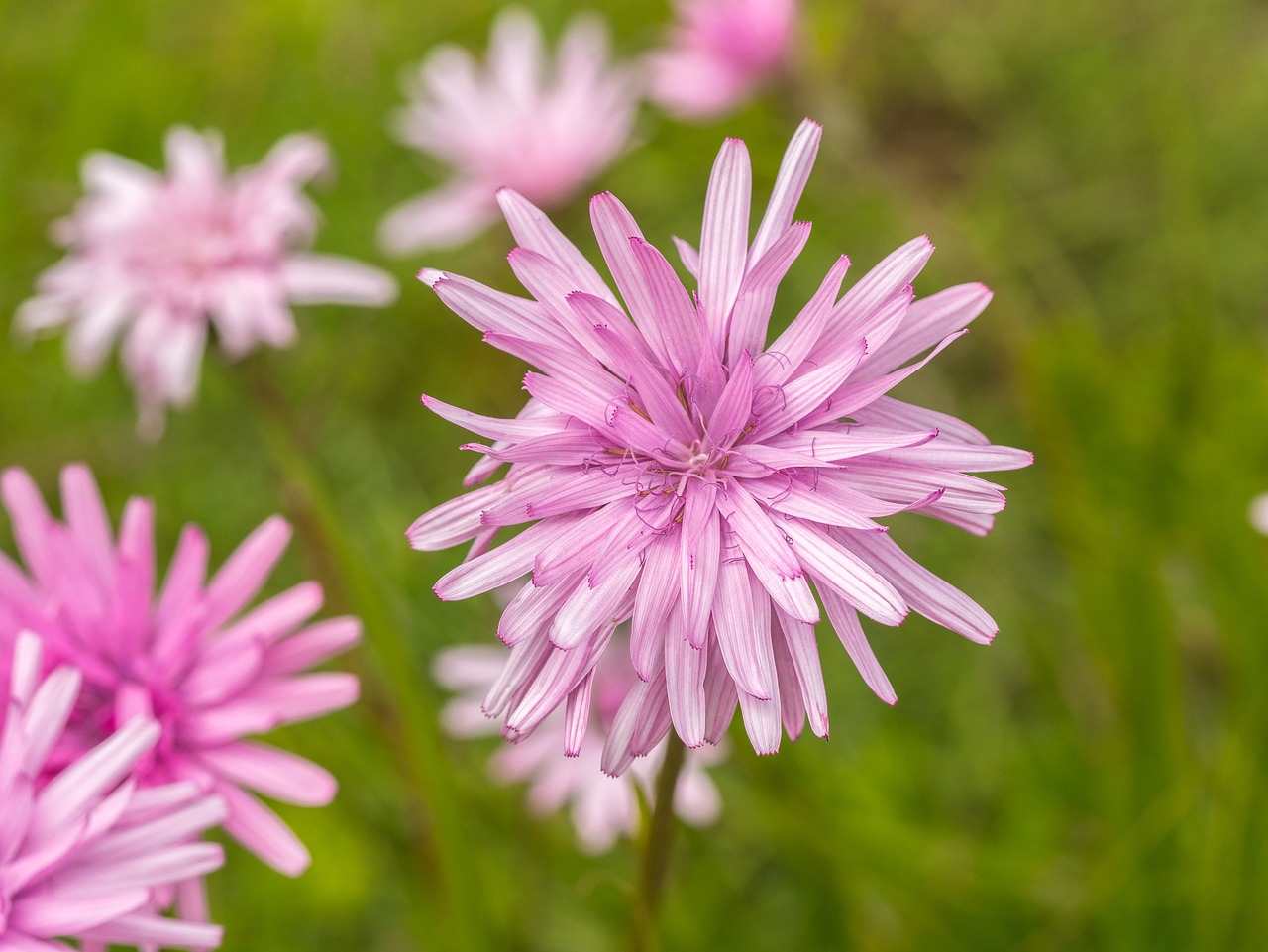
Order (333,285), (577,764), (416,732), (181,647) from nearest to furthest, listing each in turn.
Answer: (181,647) → (416,732) → (333,285) → (577,764)

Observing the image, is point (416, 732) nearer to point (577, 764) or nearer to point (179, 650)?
point (179, 650)

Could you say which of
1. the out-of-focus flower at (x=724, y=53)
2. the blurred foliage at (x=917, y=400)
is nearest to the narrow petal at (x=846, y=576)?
the blurred foliage at (x=917, y=400)

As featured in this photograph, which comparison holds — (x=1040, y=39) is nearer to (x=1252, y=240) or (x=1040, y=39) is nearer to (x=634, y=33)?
(x=1252, y=240)

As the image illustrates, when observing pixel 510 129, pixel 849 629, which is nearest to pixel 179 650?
pixel 849 629

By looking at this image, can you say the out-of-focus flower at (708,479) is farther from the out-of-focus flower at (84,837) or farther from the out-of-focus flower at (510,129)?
the out-of-focus flower at (510,129)

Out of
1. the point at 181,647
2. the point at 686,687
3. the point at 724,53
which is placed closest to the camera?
the point at 686,687

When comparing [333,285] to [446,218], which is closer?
[333,285]
